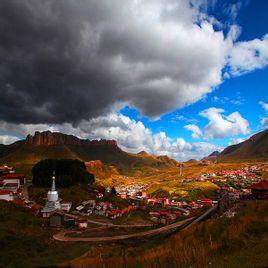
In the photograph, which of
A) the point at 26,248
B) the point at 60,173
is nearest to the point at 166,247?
the point at 26,248

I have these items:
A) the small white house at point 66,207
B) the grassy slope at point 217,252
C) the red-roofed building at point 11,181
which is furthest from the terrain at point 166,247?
the red-roofed building at point 11,181

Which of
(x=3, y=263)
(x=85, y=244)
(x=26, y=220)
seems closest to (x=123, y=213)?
(x=26, y=220)

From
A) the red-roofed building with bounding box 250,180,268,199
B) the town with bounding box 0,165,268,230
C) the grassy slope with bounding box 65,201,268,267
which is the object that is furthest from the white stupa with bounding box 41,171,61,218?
the grassy slope with bounding box 65,201,268,267

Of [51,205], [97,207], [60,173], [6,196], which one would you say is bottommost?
[97,207]

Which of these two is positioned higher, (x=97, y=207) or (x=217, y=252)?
(x=217, y=252)

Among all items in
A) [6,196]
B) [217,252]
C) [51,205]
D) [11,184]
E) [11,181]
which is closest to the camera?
[217,252]

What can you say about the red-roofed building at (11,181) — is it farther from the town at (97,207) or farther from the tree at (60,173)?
the tree at (60,173)

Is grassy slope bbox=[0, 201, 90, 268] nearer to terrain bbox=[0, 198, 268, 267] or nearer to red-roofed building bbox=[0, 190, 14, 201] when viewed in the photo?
terrain bbox=[0, 198, 268, 267]

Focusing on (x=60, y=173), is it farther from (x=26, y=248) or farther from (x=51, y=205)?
(x=26, y=248)

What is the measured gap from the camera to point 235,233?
22672 mm

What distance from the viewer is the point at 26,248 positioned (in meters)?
37.3

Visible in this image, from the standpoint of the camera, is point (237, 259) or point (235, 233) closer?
point (237, 259)

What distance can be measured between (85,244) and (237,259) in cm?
3604

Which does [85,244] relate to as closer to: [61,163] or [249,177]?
[61,163]
